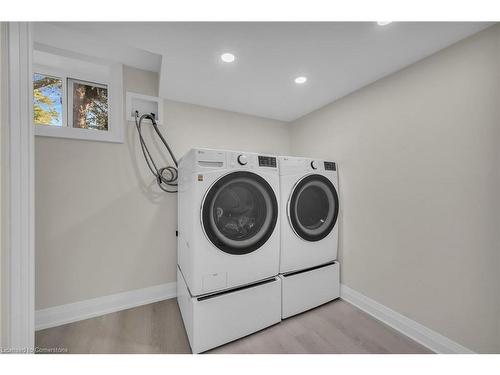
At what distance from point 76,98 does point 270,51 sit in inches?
69.3

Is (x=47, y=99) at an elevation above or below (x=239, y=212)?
above

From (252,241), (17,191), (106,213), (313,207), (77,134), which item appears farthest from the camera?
(313,207)

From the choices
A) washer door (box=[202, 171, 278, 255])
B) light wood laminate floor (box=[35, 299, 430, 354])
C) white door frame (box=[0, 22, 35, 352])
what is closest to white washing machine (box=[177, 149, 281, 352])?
washer door (box=[202, 171, 278, 255])

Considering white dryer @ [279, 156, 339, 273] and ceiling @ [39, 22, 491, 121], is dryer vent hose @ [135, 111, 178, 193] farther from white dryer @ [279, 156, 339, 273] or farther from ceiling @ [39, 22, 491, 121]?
white dryer @ [279, 156, 339, 273]

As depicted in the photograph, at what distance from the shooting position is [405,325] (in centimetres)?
146

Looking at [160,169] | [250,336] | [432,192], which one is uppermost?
[160,169]

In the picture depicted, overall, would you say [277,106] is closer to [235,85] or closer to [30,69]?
[235,85]

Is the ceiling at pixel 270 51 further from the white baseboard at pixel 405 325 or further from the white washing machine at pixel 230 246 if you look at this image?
A: the white baseboard at pixel 405 325

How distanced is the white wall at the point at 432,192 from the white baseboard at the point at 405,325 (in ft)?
0.14

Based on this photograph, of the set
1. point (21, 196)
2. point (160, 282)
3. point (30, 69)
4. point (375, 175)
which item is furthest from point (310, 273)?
point (30, 69)

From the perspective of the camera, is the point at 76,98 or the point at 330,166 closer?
the point at 76,98

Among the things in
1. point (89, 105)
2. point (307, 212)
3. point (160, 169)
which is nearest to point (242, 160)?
point (307, 212)

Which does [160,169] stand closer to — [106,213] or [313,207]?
[106,213]
